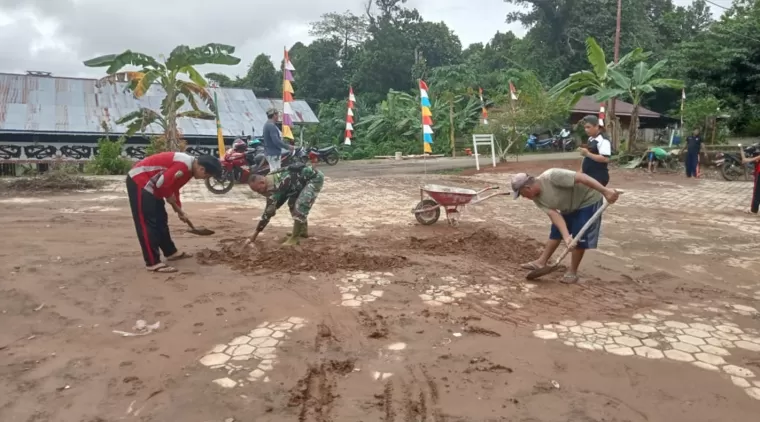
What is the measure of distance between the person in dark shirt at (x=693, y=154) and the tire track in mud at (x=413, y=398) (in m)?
14.2

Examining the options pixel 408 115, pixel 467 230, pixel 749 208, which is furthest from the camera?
pixel 408 115

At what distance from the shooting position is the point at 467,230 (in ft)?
24.8

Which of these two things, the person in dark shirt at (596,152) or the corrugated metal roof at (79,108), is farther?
the corrugated metal roof at (79,108)

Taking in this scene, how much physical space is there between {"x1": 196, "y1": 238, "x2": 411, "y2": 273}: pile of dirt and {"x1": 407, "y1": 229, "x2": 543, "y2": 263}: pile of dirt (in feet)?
2.31

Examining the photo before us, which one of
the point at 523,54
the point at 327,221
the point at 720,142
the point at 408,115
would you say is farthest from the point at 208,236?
the point at 523,54

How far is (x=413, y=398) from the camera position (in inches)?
122

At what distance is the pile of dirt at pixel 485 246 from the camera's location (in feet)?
20.4

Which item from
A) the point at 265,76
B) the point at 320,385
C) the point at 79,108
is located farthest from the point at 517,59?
the point at 320,385

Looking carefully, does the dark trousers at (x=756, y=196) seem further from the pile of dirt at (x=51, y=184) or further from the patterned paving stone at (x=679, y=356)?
the pile of dirt at (x=51, y=184)

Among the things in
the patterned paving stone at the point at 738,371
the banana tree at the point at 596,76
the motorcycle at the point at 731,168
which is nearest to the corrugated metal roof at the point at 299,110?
the banana tree at the point at 596,76

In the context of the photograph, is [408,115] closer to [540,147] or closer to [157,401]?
[540,147]

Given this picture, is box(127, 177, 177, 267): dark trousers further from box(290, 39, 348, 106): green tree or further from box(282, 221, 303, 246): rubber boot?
box(290, 39, 348, 106): green tree

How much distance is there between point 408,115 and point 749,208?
59.7ft

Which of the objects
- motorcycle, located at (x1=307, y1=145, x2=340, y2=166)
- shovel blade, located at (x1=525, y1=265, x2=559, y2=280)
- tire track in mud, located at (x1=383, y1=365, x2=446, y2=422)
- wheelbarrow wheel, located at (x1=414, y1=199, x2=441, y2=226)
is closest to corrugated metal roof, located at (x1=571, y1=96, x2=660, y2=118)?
motorcycle, located at (x1=307, y1=145, x2=340, y2=166)
